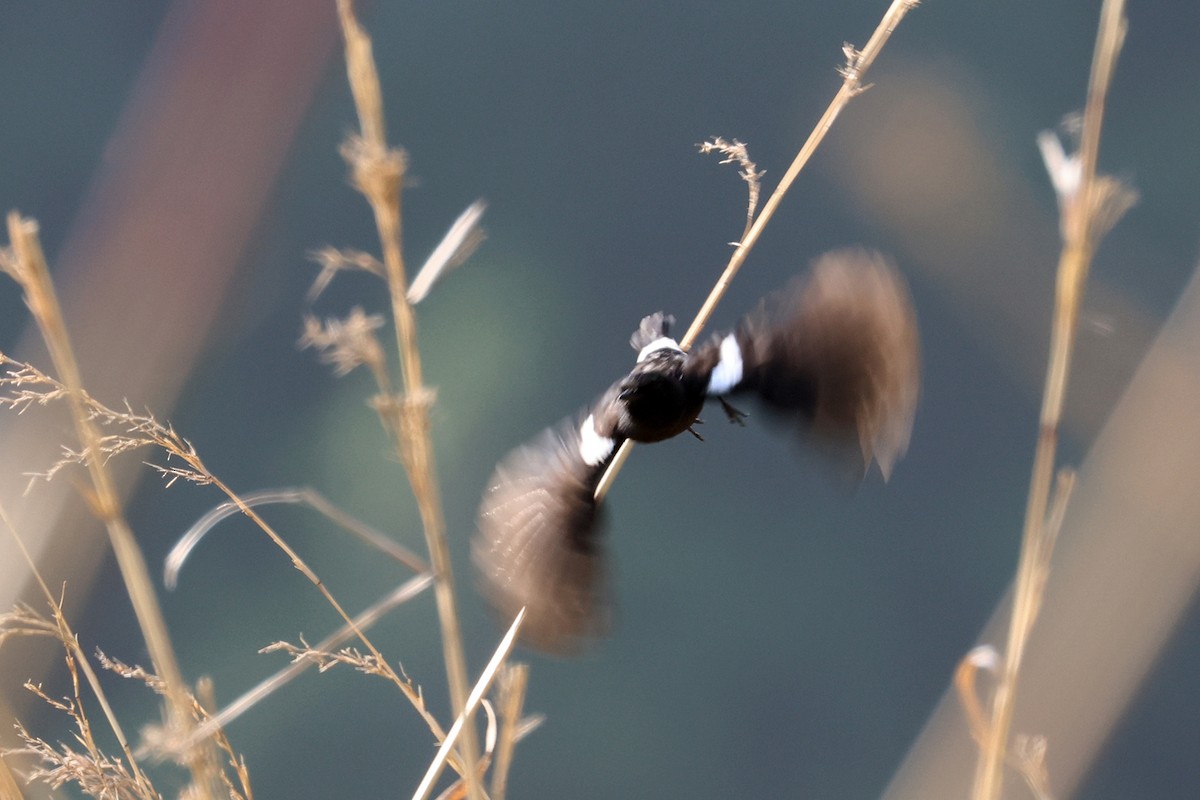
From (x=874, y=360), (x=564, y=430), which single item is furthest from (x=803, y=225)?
(x=874, y=360)

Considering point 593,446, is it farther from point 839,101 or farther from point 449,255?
point 449,255

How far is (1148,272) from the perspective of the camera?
230 centimetres

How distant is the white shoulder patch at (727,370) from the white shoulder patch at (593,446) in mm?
115

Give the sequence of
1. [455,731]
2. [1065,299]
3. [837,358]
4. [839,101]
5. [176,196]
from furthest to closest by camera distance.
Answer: [176,196] → [837,358] → [839,101] → [455,731] → [1065,299]

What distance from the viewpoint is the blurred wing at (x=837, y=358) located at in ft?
3.51

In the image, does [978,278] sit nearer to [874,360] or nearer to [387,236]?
[874,360]

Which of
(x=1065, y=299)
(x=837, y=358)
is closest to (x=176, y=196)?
(x=837, y=358)

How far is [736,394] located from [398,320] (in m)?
0.68

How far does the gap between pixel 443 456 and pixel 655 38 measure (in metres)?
0.91

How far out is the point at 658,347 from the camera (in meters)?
1.24

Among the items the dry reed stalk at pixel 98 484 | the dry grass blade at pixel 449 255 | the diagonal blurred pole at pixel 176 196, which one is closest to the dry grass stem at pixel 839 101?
the dry grass blade at pixel 449 255

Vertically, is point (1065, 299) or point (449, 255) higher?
point (1065, 299)

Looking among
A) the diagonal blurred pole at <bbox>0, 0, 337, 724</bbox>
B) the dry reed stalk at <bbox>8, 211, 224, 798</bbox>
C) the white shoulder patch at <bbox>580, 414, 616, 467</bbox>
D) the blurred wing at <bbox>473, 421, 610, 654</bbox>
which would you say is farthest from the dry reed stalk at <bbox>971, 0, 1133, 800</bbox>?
the diagonal blurred pole at <bbox>0, 0, 337, 724</bbox>

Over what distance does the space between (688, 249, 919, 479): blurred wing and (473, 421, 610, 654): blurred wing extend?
174 mm
